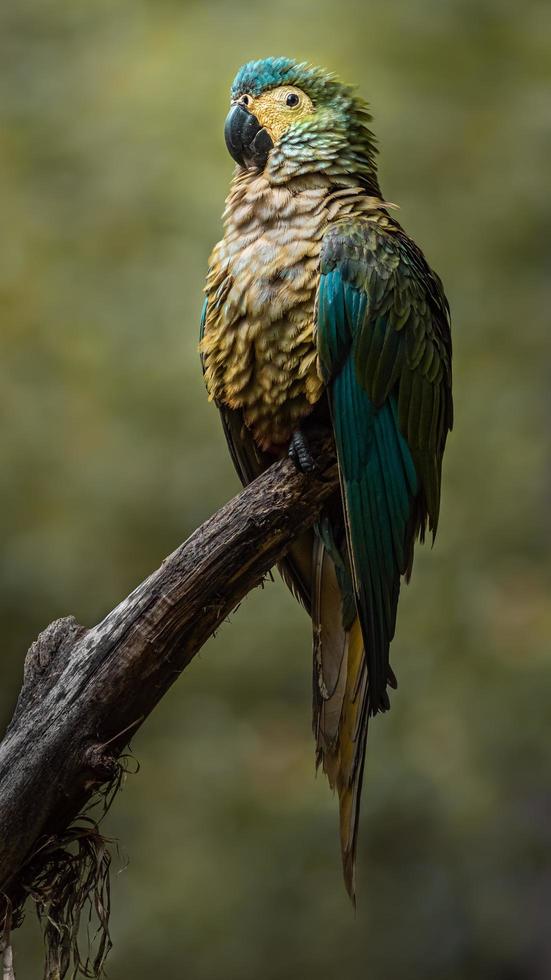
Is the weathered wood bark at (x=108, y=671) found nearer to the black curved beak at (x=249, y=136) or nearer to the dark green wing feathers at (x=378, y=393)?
the dark green wing feathers at (x=378, y=393)

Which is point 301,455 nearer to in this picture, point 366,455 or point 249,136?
point 366,455

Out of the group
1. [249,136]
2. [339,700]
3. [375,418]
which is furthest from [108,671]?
[249,136]

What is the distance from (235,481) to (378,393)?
7.22 feet

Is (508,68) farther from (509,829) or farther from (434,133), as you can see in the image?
(509,829)

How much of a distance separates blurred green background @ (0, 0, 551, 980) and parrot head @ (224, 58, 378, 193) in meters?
2.08

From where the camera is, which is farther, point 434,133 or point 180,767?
point 434,133

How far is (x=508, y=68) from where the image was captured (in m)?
4.67

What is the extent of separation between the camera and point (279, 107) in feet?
7.90

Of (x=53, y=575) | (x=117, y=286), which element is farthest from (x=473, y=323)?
(x=53, y=575)

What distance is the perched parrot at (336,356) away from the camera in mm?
2205

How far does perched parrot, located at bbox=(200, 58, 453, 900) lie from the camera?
221cm

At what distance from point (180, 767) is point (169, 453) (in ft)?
4.29

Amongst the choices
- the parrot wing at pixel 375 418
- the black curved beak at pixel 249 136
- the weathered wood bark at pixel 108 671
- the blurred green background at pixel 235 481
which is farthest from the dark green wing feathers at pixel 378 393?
the blurred green background at pixel 235 481

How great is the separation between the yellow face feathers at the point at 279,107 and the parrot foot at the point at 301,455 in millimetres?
720
